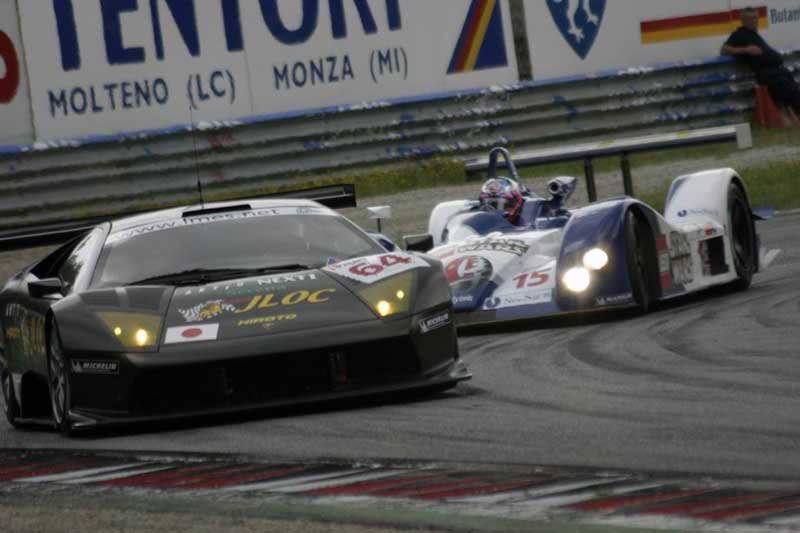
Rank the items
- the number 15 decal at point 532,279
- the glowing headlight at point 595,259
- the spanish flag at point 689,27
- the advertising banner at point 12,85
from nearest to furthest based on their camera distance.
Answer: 1. the glowing headlight at point 595,259
2. the number 15 decal at point 532,279
3. the advertising banner at point 12,85
4. the spanish flag at point 689,27

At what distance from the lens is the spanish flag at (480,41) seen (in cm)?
2141

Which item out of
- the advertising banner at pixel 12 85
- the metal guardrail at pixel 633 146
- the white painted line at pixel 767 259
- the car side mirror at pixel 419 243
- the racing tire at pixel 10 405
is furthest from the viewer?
the advertising banner at pixel 12 85

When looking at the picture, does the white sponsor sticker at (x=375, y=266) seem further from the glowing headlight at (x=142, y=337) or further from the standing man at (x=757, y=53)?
the standing man at (x=757, y=53)

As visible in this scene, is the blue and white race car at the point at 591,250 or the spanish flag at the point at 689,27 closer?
Answer: the blue and white race car at the point at 591,250

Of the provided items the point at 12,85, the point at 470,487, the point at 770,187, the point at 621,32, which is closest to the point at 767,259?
the point at 770,187

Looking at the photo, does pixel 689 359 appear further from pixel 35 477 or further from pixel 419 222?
pixel 419 222

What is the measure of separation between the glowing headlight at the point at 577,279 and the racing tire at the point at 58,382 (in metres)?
3.79

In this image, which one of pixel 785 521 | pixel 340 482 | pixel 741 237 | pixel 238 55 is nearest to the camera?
pixel 785 521

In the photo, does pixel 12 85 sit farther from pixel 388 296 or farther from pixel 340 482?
A: pixel 340 482

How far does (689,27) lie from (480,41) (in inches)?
109

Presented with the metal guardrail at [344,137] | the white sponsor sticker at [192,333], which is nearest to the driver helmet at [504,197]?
the white sponsor sticker at [192,333]

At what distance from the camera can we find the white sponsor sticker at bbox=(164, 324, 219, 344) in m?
7.37

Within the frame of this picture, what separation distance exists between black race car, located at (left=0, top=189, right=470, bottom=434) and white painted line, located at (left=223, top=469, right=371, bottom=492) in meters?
1.61

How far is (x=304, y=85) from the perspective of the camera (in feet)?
68.1
